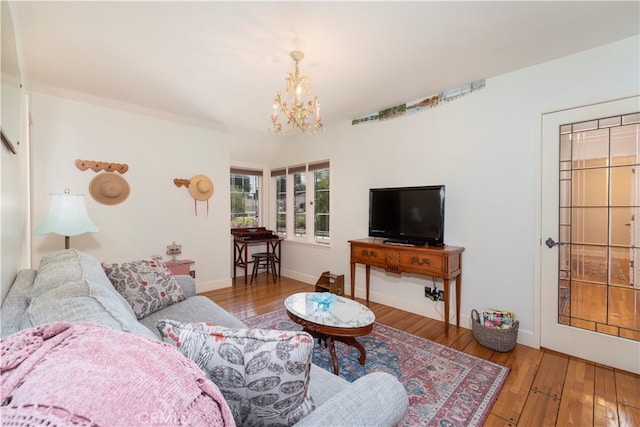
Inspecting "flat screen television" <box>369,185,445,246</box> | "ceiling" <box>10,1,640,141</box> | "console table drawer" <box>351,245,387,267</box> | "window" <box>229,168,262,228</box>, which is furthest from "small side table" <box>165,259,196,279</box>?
"flat screen television" <box>369,185,445,246</box>

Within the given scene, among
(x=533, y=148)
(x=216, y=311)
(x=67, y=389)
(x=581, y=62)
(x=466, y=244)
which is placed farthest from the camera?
(x=466, y=244)

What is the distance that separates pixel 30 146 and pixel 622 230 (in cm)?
521

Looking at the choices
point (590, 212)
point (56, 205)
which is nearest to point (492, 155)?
point (590, 212)

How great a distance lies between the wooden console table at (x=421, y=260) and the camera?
2566 millimetres

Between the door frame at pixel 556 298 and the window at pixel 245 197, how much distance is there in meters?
4.19

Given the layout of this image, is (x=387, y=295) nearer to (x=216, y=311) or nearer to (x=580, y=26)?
(x=216, y=311)

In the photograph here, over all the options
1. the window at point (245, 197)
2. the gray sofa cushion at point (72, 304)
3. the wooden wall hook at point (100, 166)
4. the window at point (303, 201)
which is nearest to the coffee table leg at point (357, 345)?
the gray sofa cushion at point (72, 304)

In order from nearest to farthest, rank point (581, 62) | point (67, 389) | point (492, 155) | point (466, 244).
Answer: point (67, 389), point (581, 62), point (492, 155), point (466, 244)

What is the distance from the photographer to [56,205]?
8.04 ft

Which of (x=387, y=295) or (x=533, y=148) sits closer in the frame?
(x=533, y=148)

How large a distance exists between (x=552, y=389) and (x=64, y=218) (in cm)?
408

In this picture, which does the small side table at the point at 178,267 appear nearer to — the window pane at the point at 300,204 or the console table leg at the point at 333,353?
the window pane at the point at 300,204

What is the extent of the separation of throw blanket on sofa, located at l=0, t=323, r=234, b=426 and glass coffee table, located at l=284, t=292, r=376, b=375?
1360mm

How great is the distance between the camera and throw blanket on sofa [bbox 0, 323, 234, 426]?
40 cm
